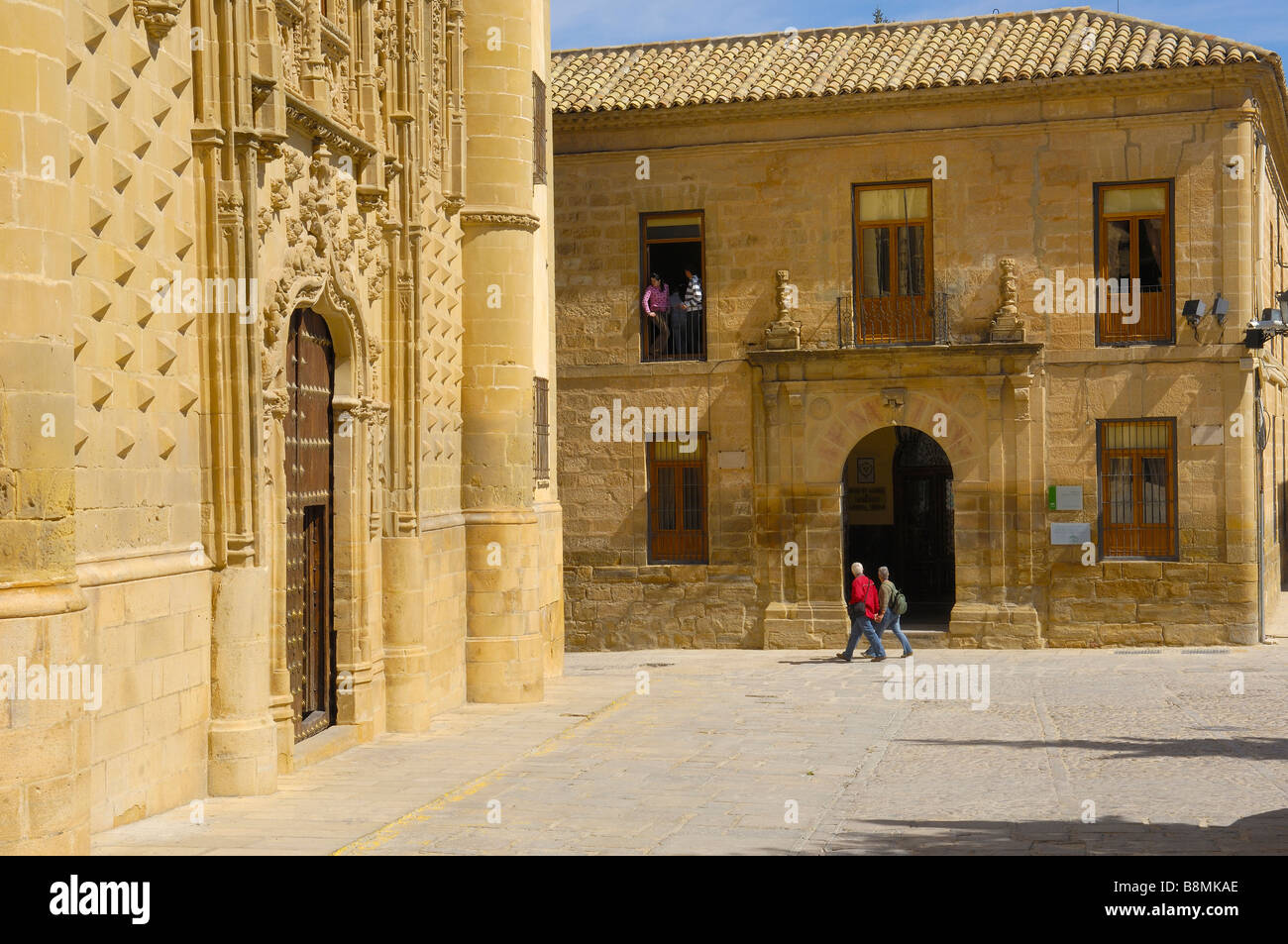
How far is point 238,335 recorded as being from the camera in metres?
9.84

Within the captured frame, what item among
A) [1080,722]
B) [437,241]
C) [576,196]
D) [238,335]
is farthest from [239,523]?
[576,196]

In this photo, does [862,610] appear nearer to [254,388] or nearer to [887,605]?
[887,605]

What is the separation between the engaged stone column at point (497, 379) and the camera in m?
15.5

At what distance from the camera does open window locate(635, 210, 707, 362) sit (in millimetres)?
23047

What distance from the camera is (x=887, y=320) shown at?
22.3m

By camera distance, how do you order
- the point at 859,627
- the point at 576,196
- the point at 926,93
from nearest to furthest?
1. the point at 859,627
2. the point at 926,93
3. the point at 576,196

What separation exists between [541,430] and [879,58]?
925 centimetres

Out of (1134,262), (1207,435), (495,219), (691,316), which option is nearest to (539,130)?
(495,219)

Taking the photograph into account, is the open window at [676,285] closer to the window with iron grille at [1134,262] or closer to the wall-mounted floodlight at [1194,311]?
the window with iron grille at [1134,262]

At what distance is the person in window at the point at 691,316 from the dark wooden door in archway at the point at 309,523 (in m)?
11.0

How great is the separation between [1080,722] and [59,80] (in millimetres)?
10559

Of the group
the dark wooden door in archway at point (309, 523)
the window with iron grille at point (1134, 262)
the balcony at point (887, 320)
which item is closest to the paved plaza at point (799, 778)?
the dark wooden door in archway at point (309, 523)

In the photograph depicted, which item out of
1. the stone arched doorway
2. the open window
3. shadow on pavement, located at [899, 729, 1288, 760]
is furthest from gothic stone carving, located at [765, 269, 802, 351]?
shadow on pavement, located at [899, 729, 1288, 760]

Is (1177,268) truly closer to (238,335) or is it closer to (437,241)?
(437,241)
